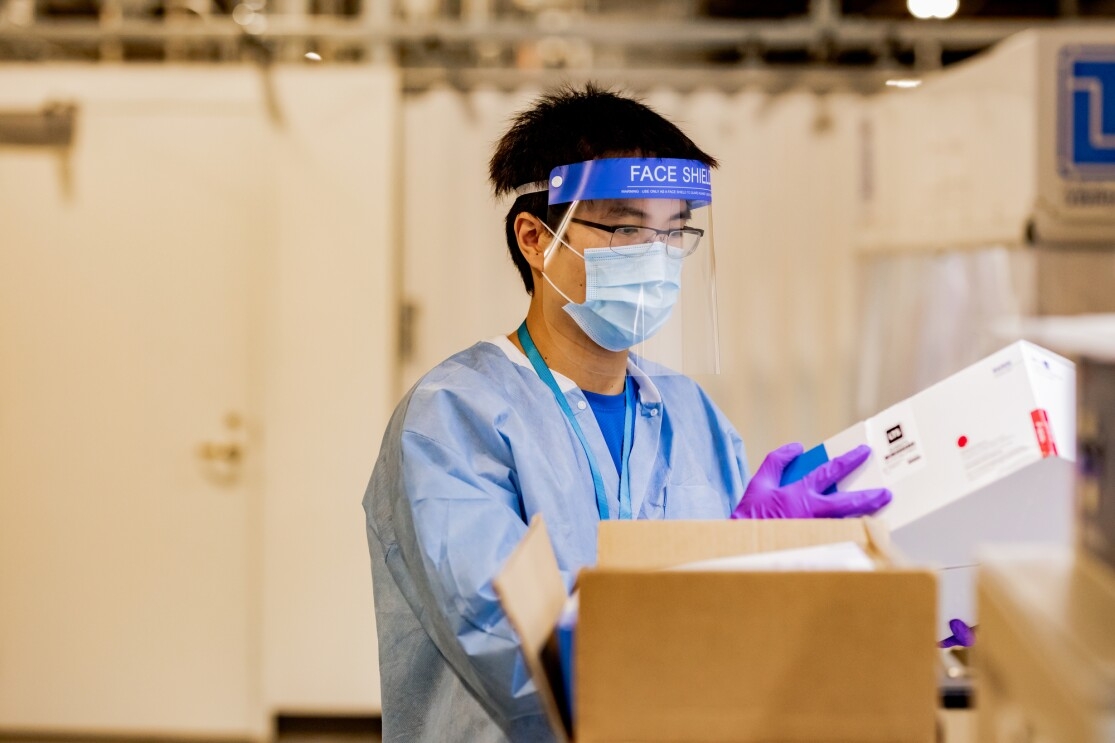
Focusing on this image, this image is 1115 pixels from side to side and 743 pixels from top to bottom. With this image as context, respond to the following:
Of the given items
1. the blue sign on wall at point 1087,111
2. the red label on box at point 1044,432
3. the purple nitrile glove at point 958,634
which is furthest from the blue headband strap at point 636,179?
the blue sign on wall at point 1087,111

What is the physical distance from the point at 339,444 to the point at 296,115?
98 centimetres

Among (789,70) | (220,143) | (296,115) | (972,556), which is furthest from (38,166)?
(972,556)

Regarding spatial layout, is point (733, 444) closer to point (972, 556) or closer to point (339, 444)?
point (972, 556)

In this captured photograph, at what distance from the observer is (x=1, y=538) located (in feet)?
10.2

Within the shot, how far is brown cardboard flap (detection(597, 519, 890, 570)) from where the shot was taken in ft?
3.53

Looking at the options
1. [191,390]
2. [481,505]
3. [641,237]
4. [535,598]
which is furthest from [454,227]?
[535,598]

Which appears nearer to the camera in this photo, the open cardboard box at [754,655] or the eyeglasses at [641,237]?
the open cardboard box at [754,655]

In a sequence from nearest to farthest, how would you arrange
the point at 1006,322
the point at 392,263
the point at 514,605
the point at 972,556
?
1. the point at 514,605
2. the point at 972,556
3. the point at 1006,322
4. the point at 392,263

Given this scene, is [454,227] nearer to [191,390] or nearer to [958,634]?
[191,390]

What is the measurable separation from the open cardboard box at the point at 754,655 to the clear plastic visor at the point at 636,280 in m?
0.65

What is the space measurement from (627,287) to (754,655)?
0.69 meters

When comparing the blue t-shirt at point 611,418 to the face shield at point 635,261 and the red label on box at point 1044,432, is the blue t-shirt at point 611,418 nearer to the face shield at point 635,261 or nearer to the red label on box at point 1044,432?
the face shield at point 635,261

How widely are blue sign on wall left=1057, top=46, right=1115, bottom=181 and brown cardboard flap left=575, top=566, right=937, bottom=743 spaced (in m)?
1.83

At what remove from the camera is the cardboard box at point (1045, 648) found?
60 cm
